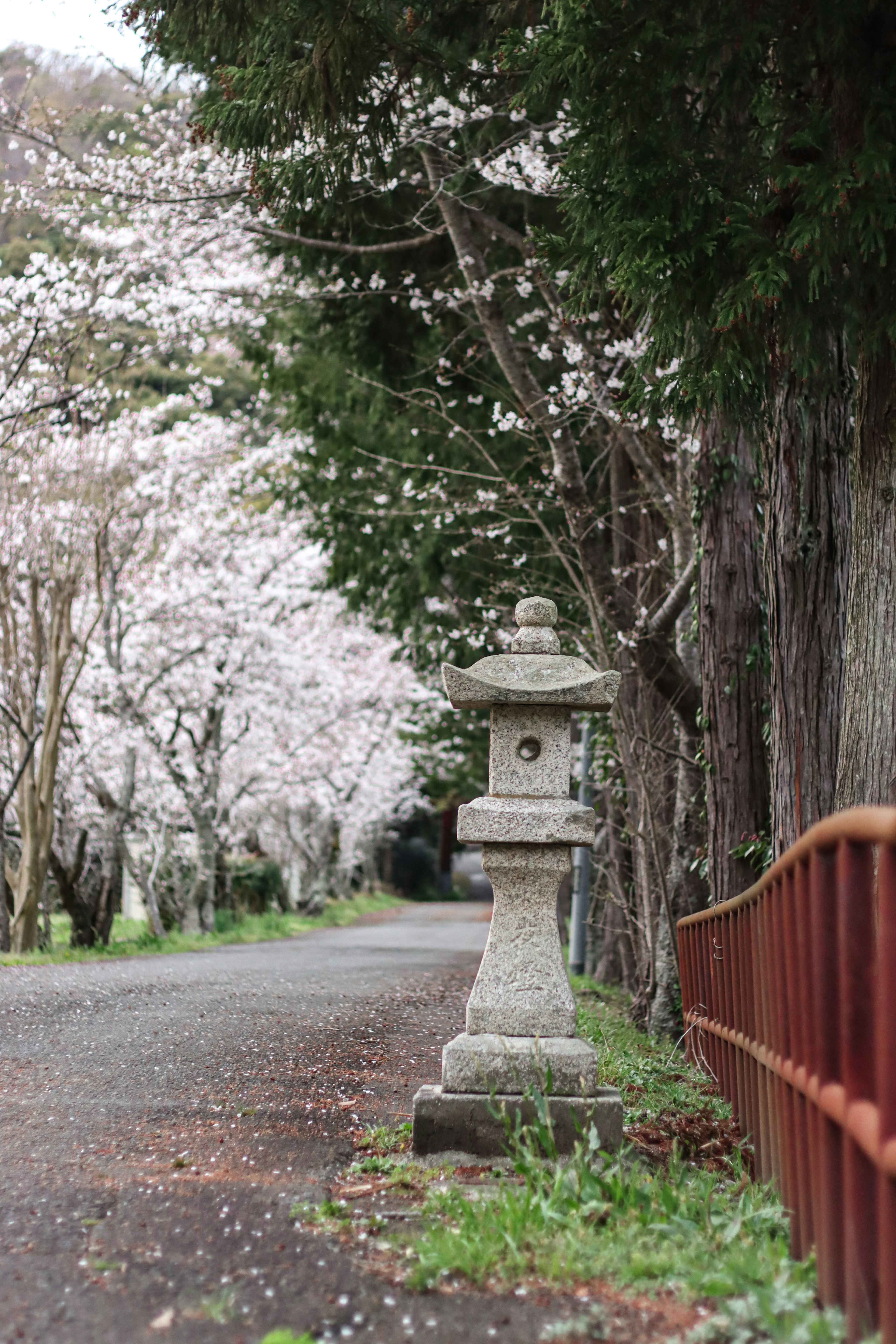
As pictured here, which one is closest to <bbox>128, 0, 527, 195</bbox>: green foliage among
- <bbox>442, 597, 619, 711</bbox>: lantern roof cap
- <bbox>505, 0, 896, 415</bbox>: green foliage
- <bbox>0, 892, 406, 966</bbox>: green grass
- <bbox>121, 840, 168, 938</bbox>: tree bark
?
<bbox>505, 0, 896, 415</bbox>: green foliage

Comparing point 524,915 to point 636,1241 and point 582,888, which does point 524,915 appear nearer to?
point 636,1241

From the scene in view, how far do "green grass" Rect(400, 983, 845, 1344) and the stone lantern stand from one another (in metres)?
0.19

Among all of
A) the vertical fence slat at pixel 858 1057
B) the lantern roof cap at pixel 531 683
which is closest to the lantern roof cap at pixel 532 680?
the lantern roof cap at pixel 531 683

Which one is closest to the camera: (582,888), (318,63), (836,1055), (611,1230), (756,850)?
(836,1055)

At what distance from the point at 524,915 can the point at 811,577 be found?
2.35 m

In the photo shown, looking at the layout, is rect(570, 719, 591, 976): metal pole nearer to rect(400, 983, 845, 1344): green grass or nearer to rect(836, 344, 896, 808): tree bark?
rect(836, 344, 896, 808): tree bark

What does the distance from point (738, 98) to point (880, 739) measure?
3062 millimetres

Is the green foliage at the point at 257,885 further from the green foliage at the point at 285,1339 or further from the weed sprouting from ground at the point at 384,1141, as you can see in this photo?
the green foliage at the point at 285,1339

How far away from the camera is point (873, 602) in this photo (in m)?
4.98

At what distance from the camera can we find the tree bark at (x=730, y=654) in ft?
26.5

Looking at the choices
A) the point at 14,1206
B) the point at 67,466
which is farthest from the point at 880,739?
the point at 67,466

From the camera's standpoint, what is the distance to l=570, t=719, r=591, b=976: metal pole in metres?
13.8

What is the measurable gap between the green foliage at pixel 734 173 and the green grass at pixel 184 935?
10000mm

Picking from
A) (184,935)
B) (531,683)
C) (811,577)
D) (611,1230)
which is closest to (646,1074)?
(531,683)
